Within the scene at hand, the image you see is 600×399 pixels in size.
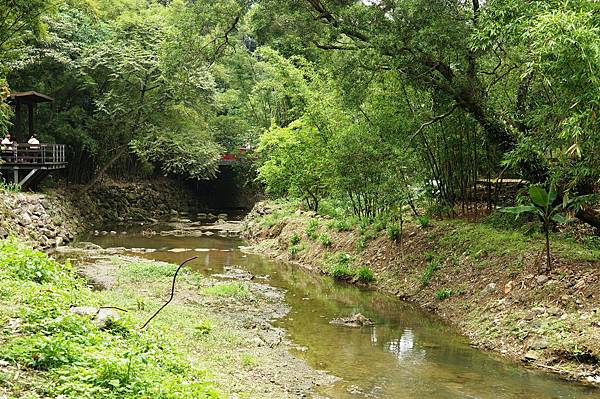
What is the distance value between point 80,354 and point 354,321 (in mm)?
6408

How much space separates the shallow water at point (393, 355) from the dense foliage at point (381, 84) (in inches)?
123

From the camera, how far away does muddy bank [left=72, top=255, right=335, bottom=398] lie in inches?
290

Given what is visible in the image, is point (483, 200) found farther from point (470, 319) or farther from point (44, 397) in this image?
point (44, 397)

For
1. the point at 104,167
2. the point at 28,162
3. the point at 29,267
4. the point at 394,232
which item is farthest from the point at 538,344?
the point at 104,167

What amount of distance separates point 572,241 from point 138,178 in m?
28.2

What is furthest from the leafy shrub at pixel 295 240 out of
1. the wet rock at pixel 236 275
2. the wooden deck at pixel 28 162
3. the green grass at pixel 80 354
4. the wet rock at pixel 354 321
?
the green grass at pixel 80 354

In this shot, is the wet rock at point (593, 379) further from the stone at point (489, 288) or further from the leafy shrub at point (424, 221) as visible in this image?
the leafy shrub at point (424, 221)

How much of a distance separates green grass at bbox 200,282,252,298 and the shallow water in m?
1.10

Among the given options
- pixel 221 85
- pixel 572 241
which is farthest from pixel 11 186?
pixel 221 85

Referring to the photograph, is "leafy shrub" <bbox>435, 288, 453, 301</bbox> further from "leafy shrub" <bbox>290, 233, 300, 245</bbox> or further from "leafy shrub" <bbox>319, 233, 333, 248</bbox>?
"leafy shrub" <bbox>290, 233, 300, 245</bbox>

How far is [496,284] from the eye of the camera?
1136 cm

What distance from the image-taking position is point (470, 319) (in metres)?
11.0

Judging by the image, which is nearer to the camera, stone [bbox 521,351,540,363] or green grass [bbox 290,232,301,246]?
stone [bbox 521,351,540,363]

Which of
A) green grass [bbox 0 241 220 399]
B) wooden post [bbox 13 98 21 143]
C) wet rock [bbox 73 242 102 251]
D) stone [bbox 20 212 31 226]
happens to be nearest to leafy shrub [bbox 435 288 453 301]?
green grass [bbox 0 241 220 399]
